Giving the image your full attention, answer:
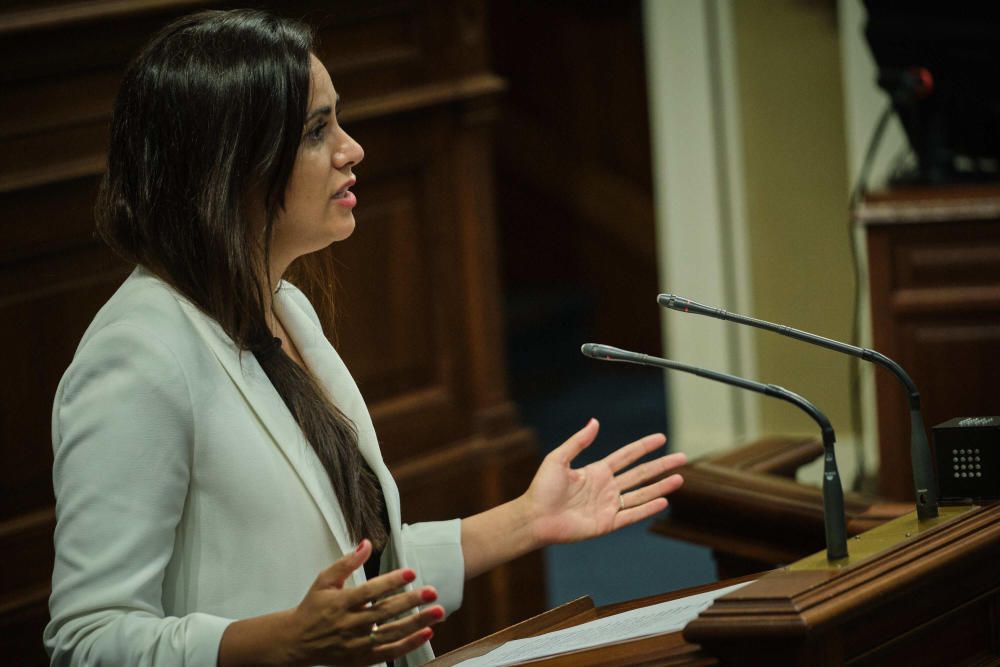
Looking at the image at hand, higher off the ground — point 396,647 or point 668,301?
point 668,301

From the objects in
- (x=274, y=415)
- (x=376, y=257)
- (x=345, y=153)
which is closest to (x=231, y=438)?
(x=274, y=415)

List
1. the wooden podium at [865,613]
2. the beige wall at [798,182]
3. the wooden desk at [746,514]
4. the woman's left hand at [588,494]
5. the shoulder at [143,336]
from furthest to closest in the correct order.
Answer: the beige wall at [798,182], the wooden desk at [746,514], the woman's left hand at [588,494], the shoulder at [143,336], the wooden podium at [865,613]

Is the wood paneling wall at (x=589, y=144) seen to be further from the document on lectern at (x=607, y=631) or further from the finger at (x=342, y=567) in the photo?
the finger at (x=342, y=567)

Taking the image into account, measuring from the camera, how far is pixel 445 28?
3689mm

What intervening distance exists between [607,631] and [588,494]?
39 cm

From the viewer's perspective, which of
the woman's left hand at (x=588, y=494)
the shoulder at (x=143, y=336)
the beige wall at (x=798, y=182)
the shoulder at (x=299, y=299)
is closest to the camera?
the shoulder at (x=143, y=336)

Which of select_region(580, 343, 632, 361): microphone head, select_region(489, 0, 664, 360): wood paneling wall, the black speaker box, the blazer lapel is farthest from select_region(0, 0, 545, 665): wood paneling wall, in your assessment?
select_region(489, 0, 664, 360): wood paneling wall

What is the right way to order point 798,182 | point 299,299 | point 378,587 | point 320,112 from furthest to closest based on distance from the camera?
point 798,182
point 299,299
point 320,112
point 378,587

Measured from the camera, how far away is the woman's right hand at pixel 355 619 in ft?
4.67

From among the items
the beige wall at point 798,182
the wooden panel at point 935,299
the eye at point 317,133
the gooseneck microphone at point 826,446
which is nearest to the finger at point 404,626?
the gooseneck microphone at point 826,446

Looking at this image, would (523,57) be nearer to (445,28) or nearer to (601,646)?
(445,28)

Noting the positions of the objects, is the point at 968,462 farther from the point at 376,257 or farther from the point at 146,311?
the point at 376,257

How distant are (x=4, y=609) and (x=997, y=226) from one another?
2.48 meters

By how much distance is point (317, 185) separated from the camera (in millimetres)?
1842
